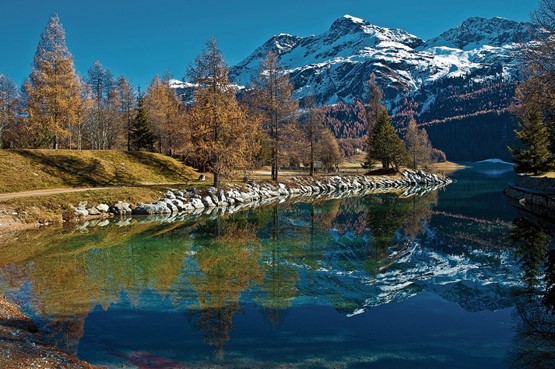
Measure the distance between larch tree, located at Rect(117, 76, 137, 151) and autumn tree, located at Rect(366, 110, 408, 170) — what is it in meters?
40.4

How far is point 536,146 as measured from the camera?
156ft

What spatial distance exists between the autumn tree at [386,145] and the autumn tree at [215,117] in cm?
3684

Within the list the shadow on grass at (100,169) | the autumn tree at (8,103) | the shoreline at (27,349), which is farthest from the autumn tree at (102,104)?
the shoreline at (27,349)

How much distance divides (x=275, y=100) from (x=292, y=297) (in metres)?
38.5

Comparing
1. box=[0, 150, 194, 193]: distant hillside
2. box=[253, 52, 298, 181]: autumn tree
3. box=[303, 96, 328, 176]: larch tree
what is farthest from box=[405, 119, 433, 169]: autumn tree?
box=[0, 150, 194, 193]: distant hillside

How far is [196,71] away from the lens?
37.2 metres

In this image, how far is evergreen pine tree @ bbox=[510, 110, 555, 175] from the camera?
4694cm

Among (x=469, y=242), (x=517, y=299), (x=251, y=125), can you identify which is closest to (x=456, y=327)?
(x=517, y=299)

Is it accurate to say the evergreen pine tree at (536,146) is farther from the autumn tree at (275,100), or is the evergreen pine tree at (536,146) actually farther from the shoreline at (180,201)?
the autumn tree at (275,100)

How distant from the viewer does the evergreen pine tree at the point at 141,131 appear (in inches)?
2478

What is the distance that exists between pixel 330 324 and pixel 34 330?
6933 mm

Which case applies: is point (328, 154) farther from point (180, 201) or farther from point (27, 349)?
point (27, 349)

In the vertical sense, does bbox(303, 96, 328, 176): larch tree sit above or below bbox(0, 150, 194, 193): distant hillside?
above

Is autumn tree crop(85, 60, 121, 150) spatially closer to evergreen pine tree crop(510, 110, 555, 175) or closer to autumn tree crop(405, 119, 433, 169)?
autumn tree crop(405, 119, 433, 169)
